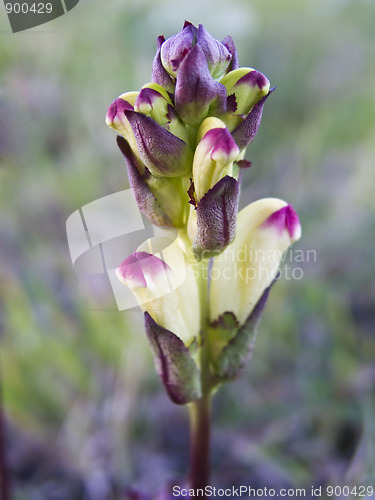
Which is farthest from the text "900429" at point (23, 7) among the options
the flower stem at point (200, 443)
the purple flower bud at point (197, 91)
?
the flower stem at point (200, 443)

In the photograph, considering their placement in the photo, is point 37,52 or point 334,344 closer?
point 334,344

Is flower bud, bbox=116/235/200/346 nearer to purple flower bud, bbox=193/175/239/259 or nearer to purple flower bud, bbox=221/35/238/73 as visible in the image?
purple flower bud, bbox=193/175/239/259

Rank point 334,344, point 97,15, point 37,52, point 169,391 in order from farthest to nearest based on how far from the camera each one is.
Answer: point 97,15 → point 37,52 → point 334,344 → point 169,391

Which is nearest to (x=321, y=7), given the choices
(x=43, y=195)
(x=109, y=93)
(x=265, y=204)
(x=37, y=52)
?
(x=109, y=93)

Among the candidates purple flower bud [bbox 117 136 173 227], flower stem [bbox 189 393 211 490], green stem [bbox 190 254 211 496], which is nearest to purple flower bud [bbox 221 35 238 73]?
purple flower bud [bbox 117 136 173 227]

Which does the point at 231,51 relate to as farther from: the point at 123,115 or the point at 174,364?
the point at 174,364

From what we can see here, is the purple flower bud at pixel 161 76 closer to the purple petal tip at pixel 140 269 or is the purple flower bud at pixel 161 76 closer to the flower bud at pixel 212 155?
the flower bud at pixel 212 155

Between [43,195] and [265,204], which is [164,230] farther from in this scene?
[43,195]
